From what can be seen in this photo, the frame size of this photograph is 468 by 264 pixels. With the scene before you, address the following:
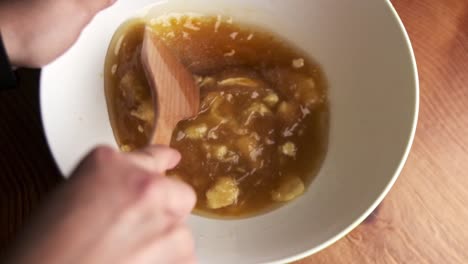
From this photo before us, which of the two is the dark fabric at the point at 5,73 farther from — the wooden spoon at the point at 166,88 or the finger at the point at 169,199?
the finger at the point at 169,199

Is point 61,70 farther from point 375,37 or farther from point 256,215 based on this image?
point 375,37

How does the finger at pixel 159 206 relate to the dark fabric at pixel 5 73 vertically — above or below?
below

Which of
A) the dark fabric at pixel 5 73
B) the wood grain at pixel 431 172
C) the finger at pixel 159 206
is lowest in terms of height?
the wood grain at pixel 431 172

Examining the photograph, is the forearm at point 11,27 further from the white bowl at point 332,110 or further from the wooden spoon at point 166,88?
the wooden spoon at point 166,88

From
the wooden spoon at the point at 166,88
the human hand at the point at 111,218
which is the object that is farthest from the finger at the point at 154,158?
the wooden spoon at the point at 166,88

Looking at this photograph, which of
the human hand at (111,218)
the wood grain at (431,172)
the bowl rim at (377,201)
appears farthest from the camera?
the wood grain at (431,172)

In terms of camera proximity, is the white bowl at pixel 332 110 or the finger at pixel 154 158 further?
the white bowl at pixel 332 110

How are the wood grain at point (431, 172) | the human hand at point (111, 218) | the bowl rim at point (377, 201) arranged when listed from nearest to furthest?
the human hand at point (111, 218) → the bowl rim at point (377, 201) → the wood grain at point (431, 172)
